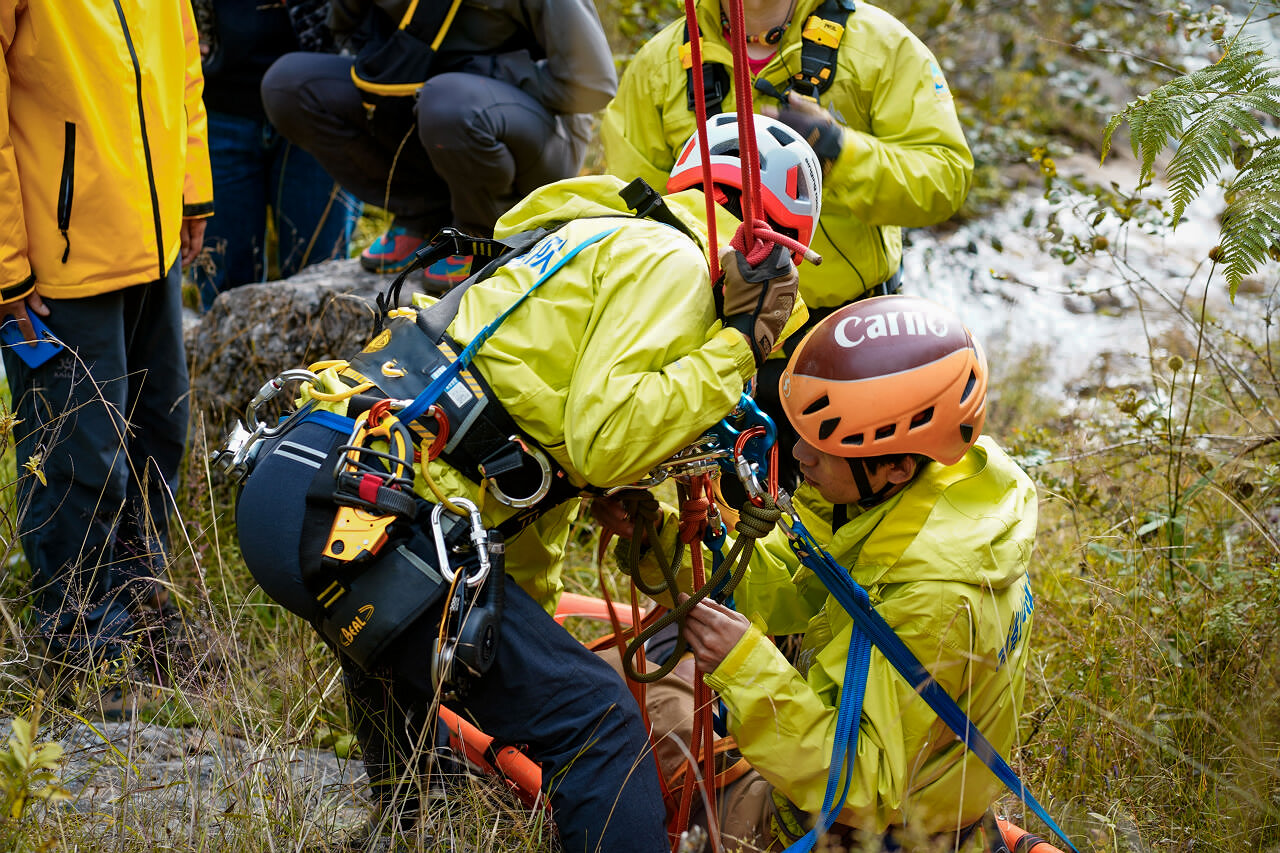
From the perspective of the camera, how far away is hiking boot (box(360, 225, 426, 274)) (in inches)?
190

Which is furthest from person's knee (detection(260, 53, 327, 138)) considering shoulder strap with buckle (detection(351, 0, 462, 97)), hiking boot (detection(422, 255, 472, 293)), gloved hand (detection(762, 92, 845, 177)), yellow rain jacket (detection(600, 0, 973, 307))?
gloved hand (detection(762, 92, 845, 177))

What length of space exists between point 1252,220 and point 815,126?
1249 millimetres

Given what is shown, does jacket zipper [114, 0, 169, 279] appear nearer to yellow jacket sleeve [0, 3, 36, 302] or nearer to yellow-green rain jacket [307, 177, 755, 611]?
yellow jacket sleeve [0, 3, 36, 302]

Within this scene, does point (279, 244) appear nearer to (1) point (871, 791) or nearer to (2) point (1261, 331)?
(1) point (871, 791)

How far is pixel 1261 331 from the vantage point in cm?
629

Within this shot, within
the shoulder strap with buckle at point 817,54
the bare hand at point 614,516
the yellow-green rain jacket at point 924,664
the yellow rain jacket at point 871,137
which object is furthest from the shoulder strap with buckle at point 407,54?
the yellow-green rain jacket at point 924,664

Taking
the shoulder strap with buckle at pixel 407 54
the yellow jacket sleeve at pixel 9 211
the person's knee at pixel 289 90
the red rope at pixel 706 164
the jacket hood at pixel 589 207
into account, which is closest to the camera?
the red rope at pixel 706 164

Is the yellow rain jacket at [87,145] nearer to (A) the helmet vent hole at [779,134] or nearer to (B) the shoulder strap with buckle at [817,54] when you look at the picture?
(A) the helmet vent hole at [779,134]

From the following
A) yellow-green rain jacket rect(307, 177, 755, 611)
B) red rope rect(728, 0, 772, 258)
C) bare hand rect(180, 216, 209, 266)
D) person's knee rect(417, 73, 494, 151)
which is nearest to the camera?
red rope rect(728, 0, 772, 258)

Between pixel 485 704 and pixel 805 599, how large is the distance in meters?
0.98

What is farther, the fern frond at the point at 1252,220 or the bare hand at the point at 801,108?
the bare hand at the point at 801,108

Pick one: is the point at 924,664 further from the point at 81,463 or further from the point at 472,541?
the point at 81,463

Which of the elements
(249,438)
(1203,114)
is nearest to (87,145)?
(249,438)

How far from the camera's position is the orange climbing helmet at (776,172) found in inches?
103
